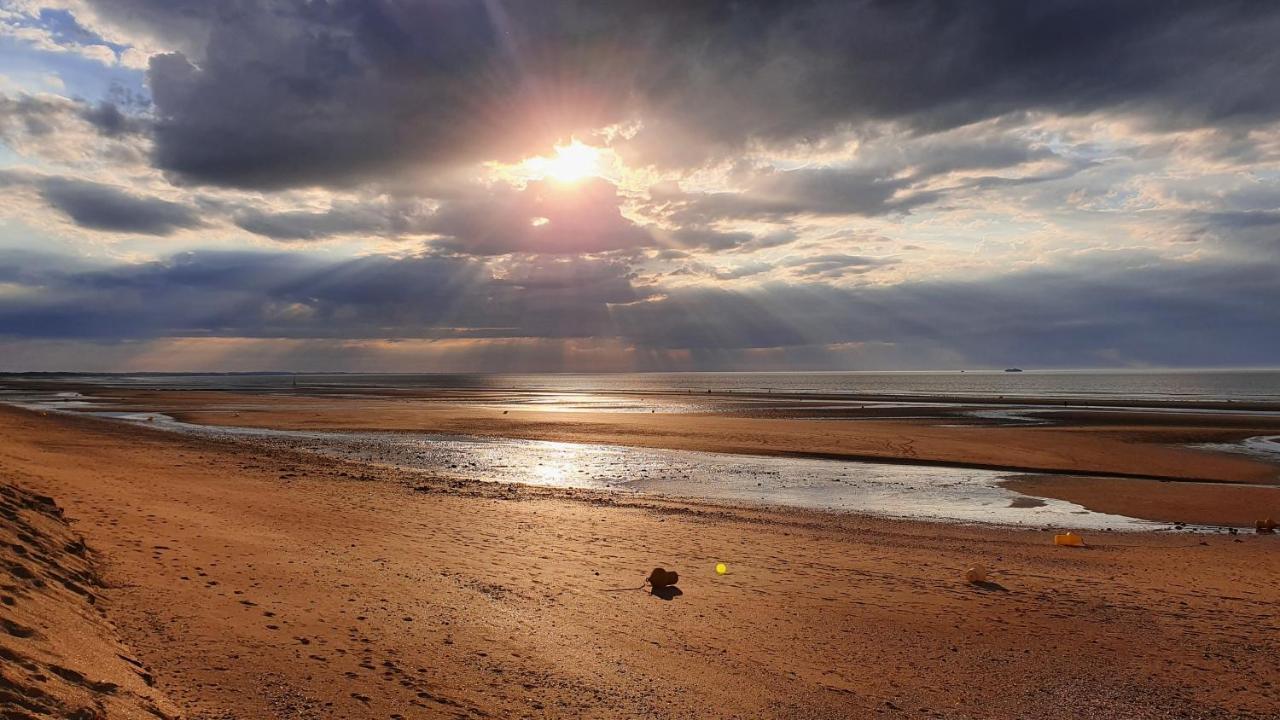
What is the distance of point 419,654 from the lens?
7855 mm

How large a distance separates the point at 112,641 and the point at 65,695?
2.06 meters

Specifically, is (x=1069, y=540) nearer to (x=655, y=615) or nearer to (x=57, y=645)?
(x=655, y=615)

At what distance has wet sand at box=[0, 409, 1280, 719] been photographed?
7.25 meters

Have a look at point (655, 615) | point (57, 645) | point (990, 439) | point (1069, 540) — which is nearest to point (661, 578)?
point (655, 615)

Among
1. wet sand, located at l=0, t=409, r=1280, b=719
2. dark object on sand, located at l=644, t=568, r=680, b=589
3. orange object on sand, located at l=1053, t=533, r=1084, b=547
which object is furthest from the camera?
orange object on sand, located at l=1053, t=533, r=1084, b=547

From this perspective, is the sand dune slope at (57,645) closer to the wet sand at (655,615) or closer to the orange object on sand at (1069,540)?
the wet sand at (655,615)

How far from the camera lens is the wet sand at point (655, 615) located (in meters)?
7.25

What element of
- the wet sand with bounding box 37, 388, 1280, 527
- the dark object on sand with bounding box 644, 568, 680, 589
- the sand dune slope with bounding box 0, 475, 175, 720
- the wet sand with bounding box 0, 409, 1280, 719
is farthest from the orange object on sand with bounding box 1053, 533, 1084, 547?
the sand dune slope with bounding box 0, 475, 175, 720

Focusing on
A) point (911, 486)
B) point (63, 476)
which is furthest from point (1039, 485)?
point (63, 476)

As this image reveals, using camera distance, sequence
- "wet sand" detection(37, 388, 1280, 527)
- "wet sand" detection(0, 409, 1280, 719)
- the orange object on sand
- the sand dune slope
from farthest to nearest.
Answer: "wet sand" detection(37, 388, 1280, 527), the orange object on sand, "wet sand" detection(0, 409, 1280, 719), the sand dune slope

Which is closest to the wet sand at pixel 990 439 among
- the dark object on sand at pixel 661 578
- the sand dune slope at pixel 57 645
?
the dark object on sand at pixel 661 578

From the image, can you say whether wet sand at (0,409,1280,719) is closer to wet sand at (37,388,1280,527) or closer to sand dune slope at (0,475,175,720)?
sand dune slope at (0,475,175,720)

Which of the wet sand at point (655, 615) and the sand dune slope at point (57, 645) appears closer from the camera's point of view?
the sand dune slope at point (57, 645)

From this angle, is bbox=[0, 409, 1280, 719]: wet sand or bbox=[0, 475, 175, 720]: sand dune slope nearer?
bbox=[0, 475, 175, 720]: sand dune slope
